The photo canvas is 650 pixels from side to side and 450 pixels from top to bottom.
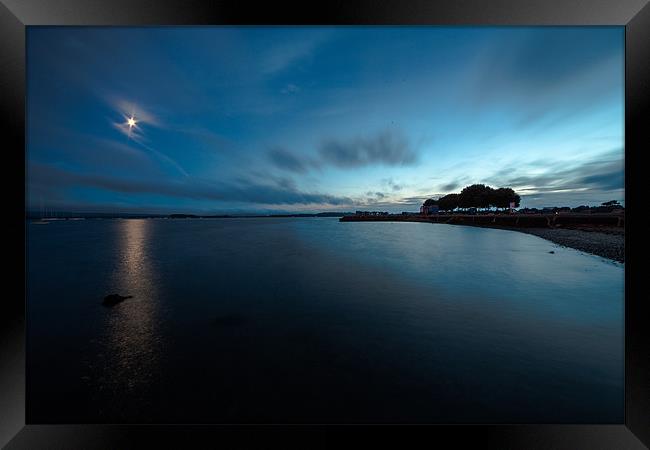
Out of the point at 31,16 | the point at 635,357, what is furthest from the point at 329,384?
the point at 31,16

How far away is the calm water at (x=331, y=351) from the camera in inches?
140

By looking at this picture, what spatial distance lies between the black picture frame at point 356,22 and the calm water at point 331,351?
1067mm

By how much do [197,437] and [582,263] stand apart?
18.8 m

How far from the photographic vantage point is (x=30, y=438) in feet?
7.96

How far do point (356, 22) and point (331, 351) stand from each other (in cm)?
578

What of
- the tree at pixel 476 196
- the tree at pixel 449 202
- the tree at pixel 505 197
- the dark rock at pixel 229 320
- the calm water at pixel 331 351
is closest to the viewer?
the calm water at pixel 331 351

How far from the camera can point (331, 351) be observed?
489 centimetres

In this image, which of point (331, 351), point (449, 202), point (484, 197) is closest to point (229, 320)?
point (331, 351)

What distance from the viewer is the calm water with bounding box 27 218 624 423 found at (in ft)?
11.7

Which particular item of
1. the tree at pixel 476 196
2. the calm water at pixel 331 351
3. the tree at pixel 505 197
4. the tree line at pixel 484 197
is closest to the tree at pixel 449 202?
the tree line at pixel 484 197

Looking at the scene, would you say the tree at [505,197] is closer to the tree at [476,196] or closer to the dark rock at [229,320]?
the tree at [476,196]

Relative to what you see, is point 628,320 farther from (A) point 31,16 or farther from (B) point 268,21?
(A) point 31,16

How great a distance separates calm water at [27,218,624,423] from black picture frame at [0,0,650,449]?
3.50 feet

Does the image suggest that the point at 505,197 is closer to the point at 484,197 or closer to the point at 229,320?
the point at 484,197
